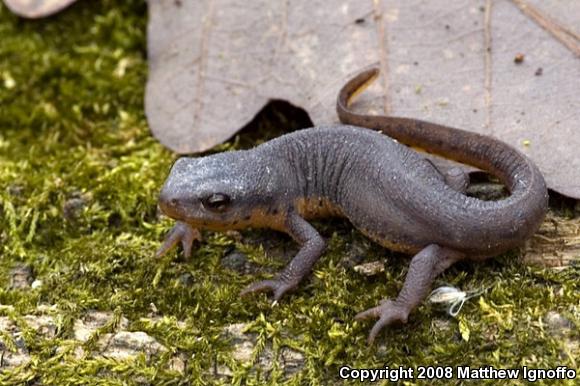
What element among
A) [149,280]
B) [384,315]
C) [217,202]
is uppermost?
[217,202]

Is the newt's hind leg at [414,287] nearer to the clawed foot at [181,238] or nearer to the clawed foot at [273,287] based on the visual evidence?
the clawed foot at [273,287]

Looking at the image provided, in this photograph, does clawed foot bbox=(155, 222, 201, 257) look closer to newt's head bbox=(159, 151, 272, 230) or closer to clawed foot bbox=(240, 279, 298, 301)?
newt's head bbox=(159, 151, 272, 230)

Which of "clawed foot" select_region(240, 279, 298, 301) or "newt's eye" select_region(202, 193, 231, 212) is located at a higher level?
"newt's eye" select_region(202, 193, 231, 212)

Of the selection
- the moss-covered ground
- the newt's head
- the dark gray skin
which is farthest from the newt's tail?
the newt's head

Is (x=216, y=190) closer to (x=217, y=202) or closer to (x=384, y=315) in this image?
(x=217, y=202)

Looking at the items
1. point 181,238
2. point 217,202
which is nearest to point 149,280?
point 181,238

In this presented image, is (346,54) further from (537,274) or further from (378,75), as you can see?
(537,274)

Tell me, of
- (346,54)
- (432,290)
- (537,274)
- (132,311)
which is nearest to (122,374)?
(132,311)
